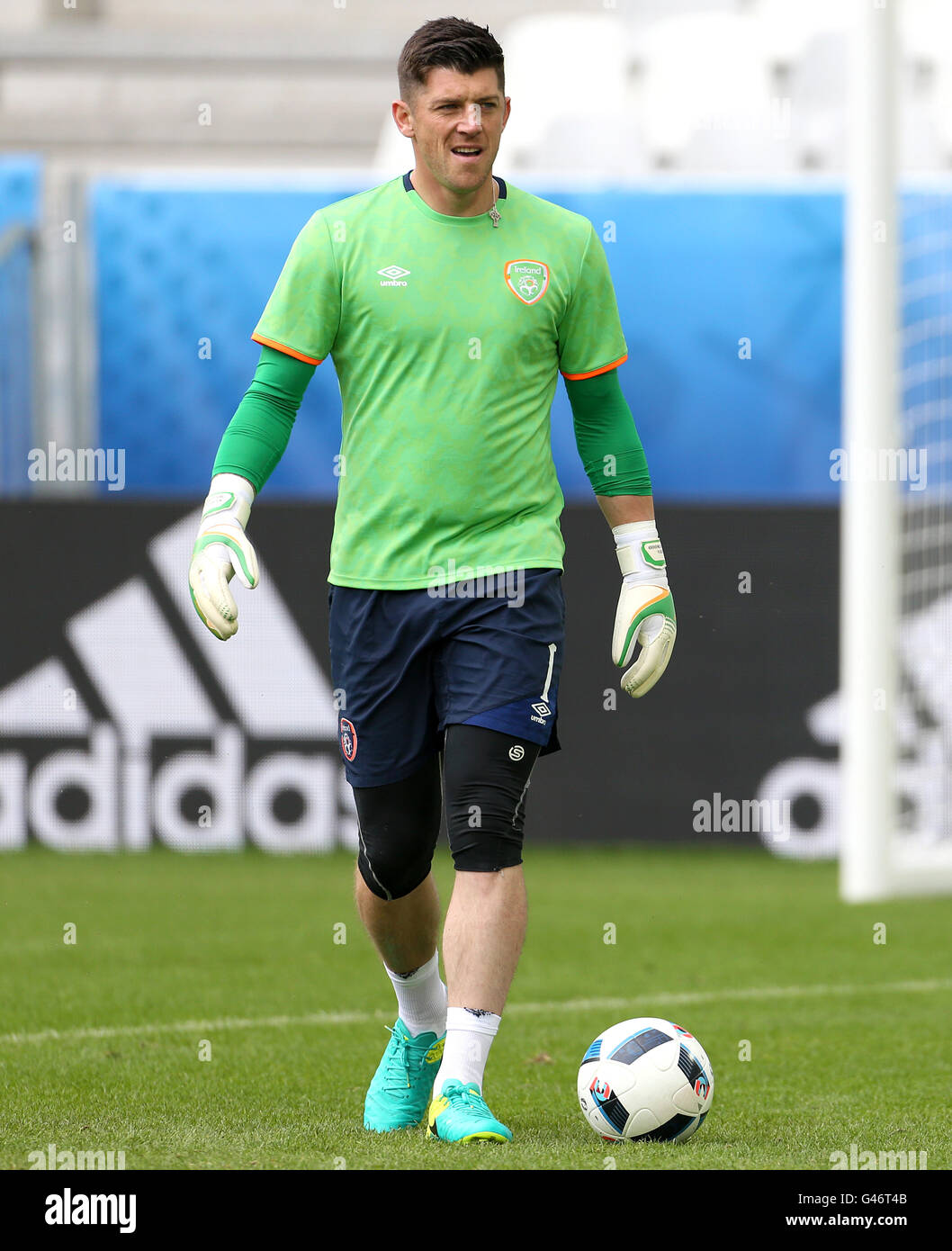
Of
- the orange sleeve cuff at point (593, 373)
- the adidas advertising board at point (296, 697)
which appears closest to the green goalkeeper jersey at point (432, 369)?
the orange sleeve cuff at point (593, 373)

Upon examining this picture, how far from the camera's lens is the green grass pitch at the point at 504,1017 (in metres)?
4.03

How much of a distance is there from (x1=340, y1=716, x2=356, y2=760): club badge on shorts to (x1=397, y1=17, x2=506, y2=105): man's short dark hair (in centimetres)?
127

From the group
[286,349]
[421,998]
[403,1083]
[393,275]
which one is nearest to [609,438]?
[393,275]

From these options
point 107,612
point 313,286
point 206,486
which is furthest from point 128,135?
point 313,286

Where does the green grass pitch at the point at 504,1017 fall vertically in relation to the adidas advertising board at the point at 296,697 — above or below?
below

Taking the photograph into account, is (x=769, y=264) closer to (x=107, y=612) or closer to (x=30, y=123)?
(x=107, y=612)

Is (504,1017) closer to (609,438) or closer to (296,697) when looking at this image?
(609,438)

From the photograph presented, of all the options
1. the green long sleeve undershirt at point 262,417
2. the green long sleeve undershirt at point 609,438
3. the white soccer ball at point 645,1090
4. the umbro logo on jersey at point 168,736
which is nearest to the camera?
the white soccer ball at point 645,1090

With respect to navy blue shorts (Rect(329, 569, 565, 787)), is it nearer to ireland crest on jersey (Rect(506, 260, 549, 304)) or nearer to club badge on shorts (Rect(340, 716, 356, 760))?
club badge on shorts (Rect(340, 716, 356, 760))

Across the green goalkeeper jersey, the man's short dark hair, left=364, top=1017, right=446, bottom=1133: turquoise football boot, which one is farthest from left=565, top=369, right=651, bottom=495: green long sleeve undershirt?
left=364, top=1017, right=446, bottom=1133: turquoise football boot

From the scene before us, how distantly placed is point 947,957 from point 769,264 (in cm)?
564

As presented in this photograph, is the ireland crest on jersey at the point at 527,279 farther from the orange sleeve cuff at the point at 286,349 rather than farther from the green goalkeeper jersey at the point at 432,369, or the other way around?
the orange sleeve cuff at the point at 286,349

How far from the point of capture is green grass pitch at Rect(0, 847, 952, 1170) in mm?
4027

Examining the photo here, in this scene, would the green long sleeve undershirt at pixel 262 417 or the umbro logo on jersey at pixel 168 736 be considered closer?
the green long sleeve undershirt at pixel 262 417
